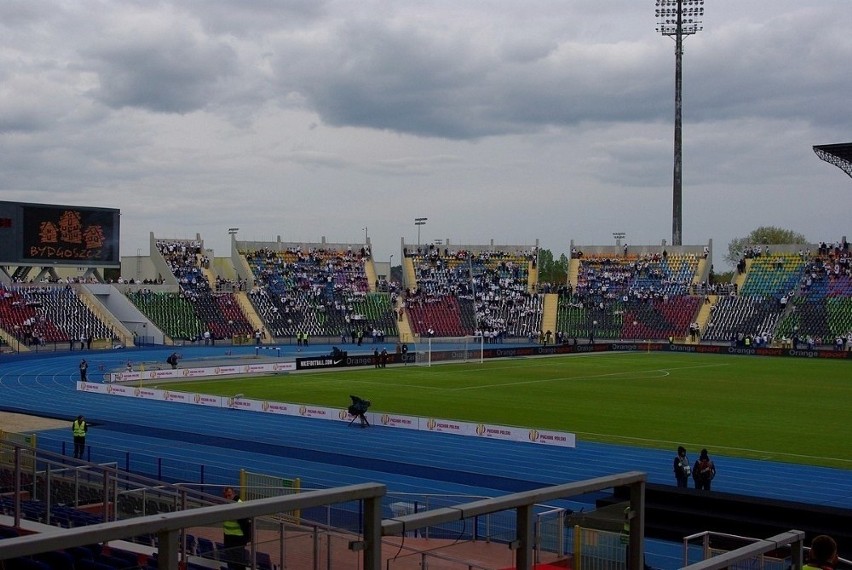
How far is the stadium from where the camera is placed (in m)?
5.20

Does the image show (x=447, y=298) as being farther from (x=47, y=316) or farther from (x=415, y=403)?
(x=415, y=403)

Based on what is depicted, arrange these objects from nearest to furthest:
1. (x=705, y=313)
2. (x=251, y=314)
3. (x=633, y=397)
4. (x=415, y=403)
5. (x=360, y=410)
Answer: (x=360, y=410) < (x=415, y=403) < (x=633, y=397) < (x=251, y=314) < (x=705, y=313)

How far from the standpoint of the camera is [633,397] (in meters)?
39.0

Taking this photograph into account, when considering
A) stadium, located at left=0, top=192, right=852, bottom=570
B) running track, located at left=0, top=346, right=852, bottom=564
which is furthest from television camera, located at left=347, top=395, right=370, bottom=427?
running track, located at left=0, top=346, right=852, bottom=564

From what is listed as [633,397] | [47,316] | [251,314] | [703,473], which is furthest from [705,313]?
[703,473]

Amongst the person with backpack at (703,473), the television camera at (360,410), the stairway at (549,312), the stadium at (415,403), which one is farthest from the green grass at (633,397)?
the stairway at (549,312)

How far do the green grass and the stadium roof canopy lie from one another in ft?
51.0

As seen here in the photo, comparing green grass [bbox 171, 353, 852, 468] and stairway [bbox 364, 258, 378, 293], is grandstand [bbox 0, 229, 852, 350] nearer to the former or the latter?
stairway [bbox 364, 258, 378, 293]

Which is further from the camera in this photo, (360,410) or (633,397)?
(633,397)

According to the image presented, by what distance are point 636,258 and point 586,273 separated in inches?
182

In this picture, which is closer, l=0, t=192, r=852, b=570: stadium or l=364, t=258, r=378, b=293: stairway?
l=0, t=192, r=852, b=570: stadium

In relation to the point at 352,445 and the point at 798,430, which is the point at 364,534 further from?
the point at 798,430

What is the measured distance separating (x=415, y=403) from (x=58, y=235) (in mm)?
33893

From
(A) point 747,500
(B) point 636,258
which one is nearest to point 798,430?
(A) point 747,500
